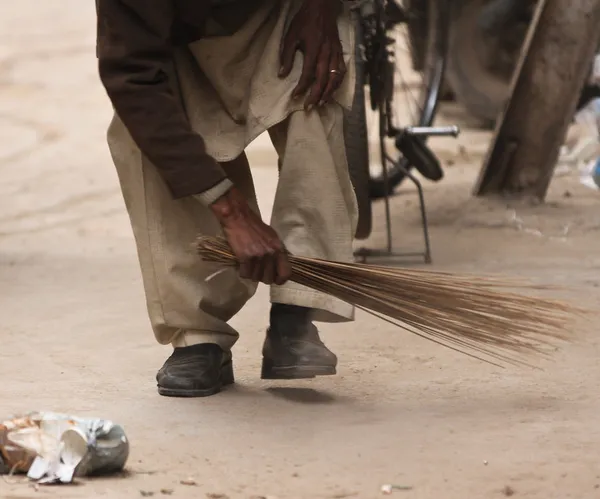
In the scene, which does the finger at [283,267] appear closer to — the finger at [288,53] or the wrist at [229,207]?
the wrist at [229,207]

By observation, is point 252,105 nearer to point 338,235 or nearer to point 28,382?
point 338,235

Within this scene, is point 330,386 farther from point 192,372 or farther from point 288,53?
point 288,53

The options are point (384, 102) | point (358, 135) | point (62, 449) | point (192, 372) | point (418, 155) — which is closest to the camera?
point (62, 449)

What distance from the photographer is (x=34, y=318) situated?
12.0ft

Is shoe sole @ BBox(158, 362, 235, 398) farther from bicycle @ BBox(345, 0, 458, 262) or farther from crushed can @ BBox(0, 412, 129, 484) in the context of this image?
bicycle @ BBox(345, 0, 458, 262)

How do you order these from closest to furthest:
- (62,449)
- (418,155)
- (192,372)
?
(62,449) < (192,372) < (418,155)

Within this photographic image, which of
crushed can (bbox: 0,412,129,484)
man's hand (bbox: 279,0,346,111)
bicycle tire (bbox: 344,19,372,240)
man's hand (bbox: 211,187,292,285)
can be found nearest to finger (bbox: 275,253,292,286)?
man's hand (bbox: 211,187,292,285)

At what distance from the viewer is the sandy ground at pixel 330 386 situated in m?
2.29

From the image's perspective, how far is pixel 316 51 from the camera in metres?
2.66

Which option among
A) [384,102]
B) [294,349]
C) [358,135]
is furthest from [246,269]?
[384,102]

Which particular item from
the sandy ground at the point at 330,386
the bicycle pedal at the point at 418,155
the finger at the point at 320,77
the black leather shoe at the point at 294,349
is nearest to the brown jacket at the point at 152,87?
the finger at the point at 320,77

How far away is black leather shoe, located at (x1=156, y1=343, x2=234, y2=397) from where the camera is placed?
281cm

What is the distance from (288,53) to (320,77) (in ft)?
0.32

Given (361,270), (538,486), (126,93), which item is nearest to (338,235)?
(361,270)
